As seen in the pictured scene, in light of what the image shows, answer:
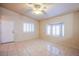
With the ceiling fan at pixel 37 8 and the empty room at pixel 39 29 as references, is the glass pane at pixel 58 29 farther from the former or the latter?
the ceiling fan at pixel 37 8

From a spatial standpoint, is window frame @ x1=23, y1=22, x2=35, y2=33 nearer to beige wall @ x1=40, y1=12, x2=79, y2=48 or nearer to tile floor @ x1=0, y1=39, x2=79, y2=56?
tile floor @ x1=0, y1=39, x2=79, y2=56

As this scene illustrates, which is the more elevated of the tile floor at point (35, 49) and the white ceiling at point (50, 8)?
the white ceiling at point (50, 8)

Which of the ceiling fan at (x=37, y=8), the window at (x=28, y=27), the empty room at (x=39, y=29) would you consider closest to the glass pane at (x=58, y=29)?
the empty room at (x=39, y=29)

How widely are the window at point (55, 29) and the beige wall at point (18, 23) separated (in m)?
0.23

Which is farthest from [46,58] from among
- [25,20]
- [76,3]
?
[76,3]

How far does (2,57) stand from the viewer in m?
1.98

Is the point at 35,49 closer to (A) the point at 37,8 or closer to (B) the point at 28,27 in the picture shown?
(B) the point at 28,27

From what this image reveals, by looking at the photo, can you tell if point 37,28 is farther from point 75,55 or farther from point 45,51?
point 75,55

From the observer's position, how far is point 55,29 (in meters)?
2.02

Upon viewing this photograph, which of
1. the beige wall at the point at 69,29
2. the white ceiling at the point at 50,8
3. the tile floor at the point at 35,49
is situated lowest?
the tile floor at the point at 35,49

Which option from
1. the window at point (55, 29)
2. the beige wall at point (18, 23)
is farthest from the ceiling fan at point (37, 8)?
the window at point (55, 29)

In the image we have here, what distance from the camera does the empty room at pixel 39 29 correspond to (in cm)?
194

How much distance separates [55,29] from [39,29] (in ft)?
1.02

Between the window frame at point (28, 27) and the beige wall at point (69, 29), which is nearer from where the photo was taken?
the beige wall at point (69, 29)
